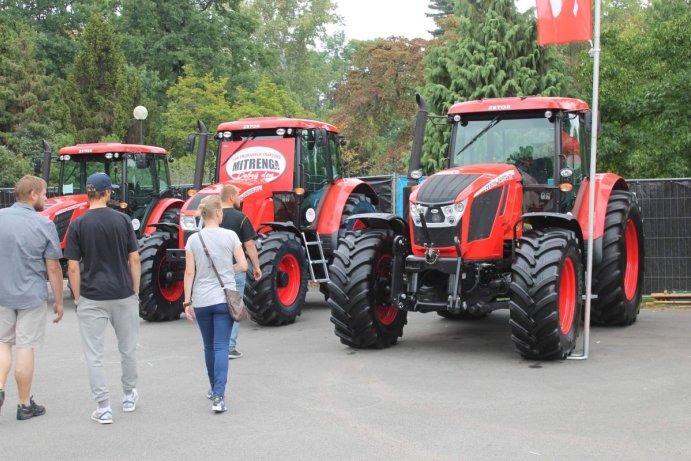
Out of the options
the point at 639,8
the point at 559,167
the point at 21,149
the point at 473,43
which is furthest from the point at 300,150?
the point at 639,8

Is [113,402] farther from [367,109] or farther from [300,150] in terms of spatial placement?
[367,109]

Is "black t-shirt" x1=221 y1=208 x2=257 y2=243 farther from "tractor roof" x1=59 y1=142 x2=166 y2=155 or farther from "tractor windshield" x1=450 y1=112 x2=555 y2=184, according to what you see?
"tractor roof" x1=59 y1=142 x2=166 y2=155

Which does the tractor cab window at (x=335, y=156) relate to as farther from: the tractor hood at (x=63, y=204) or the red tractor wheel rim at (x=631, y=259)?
the red tractor wheel rim at (x=631, y=259)

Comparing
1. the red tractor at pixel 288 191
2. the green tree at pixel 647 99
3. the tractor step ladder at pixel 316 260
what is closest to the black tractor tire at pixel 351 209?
the red tractor at pixel 288 191

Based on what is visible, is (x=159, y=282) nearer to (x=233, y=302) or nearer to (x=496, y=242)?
(x=496, y=242)

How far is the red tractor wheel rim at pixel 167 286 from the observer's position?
13023 mm

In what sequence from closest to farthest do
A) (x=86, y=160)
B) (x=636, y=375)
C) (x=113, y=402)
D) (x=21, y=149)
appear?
(x=113, y=402) < (x=636, y=375) < (x=86, y=160) < (x=21, y=149)

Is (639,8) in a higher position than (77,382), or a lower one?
higher

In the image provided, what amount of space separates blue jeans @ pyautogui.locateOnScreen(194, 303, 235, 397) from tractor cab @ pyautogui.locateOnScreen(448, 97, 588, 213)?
4.48 meters

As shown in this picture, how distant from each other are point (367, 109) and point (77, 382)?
28608 millimetres

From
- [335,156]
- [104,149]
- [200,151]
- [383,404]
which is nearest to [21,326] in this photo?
[383,404]

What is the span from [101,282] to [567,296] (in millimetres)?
5040

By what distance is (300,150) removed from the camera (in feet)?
44.6

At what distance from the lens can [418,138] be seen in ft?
32.6
